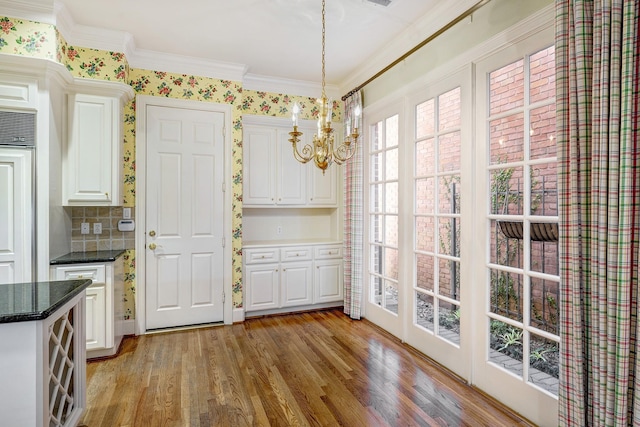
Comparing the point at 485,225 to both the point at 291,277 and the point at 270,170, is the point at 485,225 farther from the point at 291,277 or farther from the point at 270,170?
the point at 270,170

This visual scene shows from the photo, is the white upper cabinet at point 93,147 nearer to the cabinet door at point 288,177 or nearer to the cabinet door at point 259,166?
the cabinet door at point 259,166

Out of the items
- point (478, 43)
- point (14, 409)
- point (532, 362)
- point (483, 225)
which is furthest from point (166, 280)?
point (478, 43)

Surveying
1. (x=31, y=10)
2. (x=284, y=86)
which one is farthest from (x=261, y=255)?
(x=31, y=10)

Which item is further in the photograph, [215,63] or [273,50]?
[215,63]

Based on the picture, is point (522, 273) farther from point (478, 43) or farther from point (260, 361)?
point (260, 361)

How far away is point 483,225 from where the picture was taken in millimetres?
2406

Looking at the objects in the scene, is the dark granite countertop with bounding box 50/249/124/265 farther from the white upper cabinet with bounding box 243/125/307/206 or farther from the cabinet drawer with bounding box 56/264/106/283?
the white upper cabinet with bounding box 243/125/307/206

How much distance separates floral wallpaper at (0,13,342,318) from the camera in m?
2.70

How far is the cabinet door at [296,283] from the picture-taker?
4176 millimetres

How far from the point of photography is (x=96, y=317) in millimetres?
2932

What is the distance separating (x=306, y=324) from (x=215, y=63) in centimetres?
306

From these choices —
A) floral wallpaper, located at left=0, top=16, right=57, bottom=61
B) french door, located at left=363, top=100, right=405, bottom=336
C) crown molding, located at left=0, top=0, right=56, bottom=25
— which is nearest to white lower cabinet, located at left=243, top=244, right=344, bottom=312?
french door, located at left=363, top=100, right=405, bottom=336

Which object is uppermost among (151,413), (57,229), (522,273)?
(57,229)

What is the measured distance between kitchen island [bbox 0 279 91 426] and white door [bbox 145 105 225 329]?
1804mm
